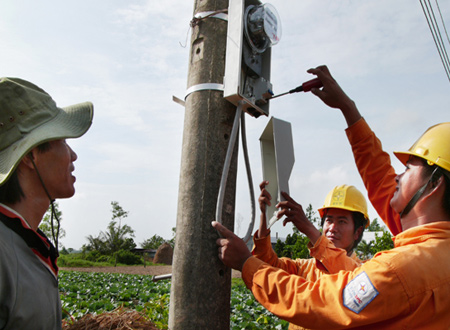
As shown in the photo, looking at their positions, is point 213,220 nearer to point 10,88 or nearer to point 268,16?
point 10,88

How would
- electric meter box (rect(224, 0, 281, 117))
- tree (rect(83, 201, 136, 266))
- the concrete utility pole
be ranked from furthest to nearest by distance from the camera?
tree (rect(83, 201, 136, 266)), electric meter box (rect(224, 0, 281, 117)), the concrete utility pole

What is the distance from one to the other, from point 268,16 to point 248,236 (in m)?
1.17

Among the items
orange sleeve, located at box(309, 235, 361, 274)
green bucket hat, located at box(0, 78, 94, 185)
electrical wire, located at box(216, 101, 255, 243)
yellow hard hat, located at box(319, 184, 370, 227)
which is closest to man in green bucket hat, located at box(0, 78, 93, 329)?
green bucket hat, located at box(0, 78, 94, 185)

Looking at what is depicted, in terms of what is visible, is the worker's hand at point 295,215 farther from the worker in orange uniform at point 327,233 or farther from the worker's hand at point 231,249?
the worker's hand at point 231,249

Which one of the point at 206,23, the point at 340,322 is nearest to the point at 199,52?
the point at 206,23

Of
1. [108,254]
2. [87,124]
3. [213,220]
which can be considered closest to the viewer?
[87,124]

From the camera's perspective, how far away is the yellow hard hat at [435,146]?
1668mm

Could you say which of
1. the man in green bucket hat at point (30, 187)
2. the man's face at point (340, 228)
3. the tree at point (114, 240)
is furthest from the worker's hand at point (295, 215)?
the tree at point (114, 240)

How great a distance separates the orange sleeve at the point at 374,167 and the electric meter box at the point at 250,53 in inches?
27.7

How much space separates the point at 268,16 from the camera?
1908 mm

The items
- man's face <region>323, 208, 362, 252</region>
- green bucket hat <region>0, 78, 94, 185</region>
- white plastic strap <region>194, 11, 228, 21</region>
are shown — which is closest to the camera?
green bucket hat <region>0, 78, 94, 185</region>

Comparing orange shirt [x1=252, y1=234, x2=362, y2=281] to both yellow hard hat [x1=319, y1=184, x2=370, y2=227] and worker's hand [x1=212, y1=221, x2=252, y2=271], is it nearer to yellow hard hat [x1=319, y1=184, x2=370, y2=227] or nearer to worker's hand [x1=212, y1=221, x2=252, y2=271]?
worker's hand [x1=212, y1=221, x2=252, y2=271]

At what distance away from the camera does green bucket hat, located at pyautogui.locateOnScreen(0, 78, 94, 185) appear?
4.21 ft

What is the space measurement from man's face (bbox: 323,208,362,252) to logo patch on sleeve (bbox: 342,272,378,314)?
153 cm
